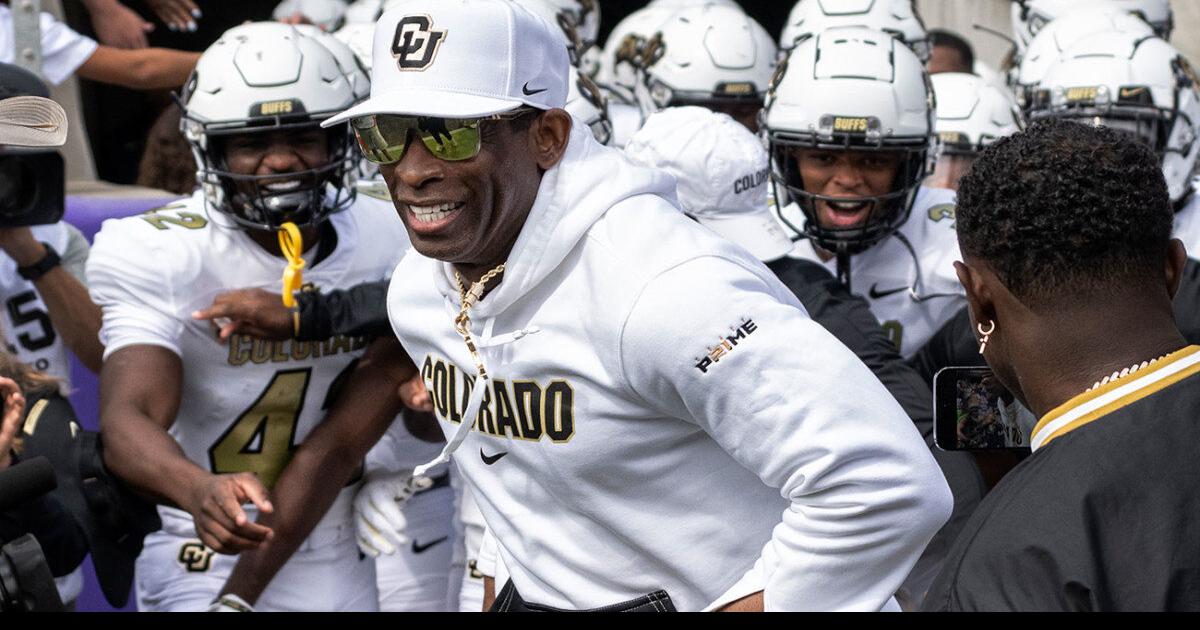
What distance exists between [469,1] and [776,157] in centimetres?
187

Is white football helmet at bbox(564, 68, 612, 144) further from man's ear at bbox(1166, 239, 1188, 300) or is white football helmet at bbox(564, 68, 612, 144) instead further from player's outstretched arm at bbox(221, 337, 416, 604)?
man's ear at bbox(1166, 239, 1188, 300)

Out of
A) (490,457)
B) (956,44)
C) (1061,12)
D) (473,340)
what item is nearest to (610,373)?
(473,340)

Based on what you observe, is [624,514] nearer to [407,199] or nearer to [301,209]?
[407,199]

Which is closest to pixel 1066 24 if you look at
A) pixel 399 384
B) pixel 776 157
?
pixel 776 157

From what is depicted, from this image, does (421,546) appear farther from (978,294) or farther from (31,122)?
(978,294)

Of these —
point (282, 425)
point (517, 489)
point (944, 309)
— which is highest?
point (517, 489)

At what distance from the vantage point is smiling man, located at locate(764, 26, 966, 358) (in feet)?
13.6

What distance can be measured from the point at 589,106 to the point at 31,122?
8.44 feet

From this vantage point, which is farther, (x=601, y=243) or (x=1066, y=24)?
(x=1066, y=24)

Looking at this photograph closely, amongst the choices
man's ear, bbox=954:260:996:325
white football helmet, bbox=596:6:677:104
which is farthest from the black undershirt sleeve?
white football helmet, bbox=596:6:677:104

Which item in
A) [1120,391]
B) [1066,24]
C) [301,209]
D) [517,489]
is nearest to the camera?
[1120,391]

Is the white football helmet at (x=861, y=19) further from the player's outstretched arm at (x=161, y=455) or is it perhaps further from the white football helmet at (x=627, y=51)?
the player's outstretched arm at (x=161, y=455)
